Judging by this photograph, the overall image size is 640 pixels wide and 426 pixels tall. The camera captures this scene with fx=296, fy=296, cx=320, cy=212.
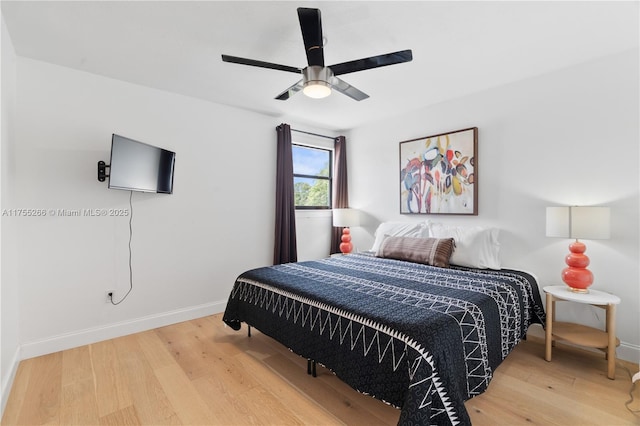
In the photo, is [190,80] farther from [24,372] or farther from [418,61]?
[24,372]

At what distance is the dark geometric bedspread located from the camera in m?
1.40

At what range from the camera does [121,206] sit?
287 cm

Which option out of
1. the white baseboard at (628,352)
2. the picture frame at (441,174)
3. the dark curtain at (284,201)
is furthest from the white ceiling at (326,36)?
the white baseboard at (628,352)

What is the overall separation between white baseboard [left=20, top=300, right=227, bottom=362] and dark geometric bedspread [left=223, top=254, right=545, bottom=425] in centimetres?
84

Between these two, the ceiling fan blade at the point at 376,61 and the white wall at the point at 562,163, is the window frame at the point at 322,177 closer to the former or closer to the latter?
the white wall at the point at 562,163

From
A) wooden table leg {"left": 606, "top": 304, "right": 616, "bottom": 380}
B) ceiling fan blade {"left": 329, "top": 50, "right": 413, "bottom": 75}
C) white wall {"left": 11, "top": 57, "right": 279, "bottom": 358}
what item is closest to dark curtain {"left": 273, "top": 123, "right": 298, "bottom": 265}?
white wall {"left": 11, "top": 57, "right": 279, "bottom": 358}

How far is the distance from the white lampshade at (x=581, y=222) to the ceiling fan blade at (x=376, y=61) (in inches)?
67.7


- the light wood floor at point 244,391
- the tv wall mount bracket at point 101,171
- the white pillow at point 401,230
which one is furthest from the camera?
the white pillow at point 401,230

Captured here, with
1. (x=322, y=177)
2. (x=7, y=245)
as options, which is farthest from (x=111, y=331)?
(x=322, y=177)

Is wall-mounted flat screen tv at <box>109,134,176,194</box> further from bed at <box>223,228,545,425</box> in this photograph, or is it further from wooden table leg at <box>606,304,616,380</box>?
wooden table leg at <box>606,304,616,380</box>

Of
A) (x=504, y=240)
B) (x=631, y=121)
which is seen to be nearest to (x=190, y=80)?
(x=504, y=240)

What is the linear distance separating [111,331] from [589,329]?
164 inches

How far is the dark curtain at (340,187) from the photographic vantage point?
4.61m

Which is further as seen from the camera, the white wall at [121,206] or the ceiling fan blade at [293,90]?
the white wall at [121,206]
